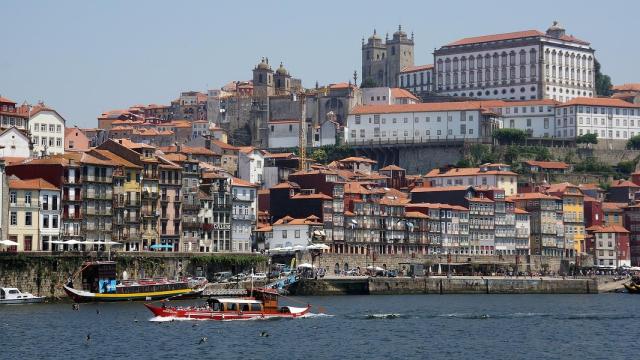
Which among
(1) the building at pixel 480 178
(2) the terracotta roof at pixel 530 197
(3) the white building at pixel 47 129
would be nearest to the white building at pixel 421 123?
(1) the building at pixel 480 178

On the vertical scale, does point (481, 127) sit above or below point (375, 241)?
above

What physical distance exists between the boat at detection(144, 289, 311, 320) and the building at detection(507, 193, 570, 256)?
72028mm

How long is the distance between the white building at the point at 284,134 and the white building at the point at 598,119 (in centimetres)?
3370

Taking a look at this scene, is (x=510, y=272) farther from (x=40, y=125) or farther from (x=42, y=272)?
(x=42, y=272)

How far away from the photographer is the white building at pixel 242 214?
132000 mm

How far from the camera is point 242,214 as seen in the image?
13375cm

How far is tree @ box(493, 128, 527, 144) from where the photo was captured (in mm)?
186125

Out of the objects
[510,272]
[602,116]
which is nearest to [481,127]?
[602,116]

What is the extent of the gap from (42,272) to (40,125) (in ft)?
181

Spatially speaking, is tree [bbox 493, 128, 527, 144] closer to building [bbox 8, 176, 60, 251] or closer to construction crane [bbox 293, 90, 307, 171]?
construction crane [bbox 293, 90, 307, 171]

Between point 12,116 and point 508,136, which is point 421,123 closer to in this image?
point 508,136

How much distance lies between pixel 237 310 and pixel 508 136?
101923 mm

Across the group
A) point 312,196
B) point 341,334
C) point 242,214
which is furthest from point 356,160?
point 341,334

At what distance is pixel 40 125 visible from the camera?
151m
